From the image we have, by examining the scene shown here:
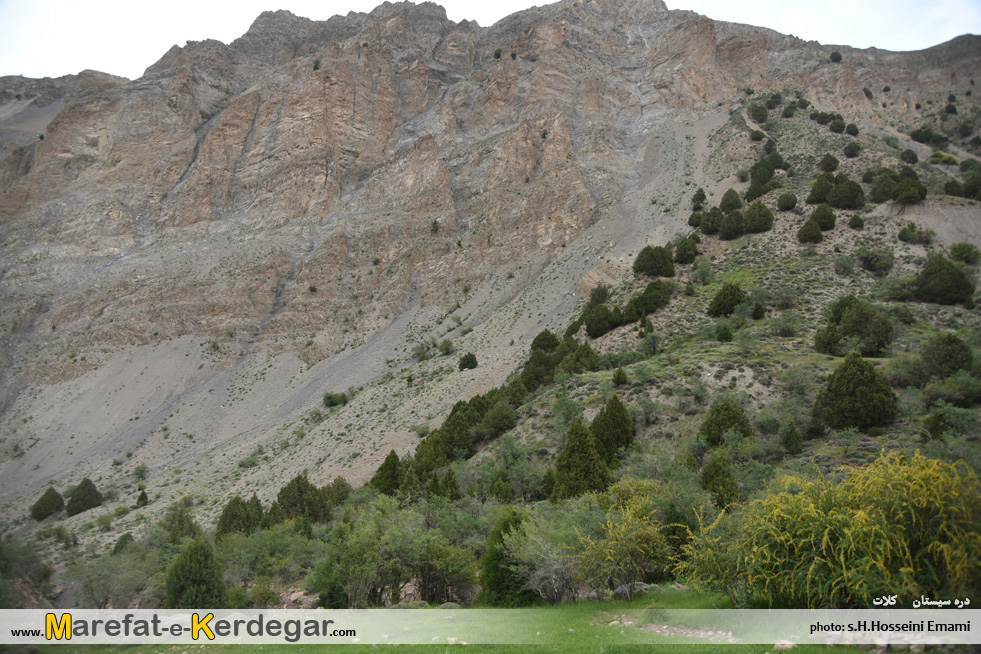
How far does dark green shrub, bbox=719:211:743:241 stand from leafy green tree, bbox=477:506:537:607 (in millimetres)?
36308

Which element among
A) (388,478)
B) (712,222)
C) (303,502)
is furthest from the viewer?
(712,222)

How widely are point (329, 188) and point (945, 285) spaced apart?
6288cm

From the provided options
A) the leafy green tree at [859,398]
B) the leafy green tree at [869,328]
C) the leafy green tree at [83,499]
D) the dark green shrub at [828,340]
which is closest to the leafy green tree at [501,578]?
the leafy green tree at [859,398]

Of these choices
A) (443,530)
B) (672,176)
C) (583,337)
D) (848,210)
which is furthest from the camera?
(672,176)

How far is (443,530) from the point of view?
19359 mm

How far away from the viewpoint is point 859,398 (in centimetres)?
2153

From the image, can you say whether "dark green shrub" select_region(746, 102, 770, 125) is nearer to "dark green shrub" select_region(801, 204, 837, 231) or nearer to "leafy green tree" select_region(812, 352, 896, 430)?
"dark green shrub" select_region(801, 204, 837, 231)

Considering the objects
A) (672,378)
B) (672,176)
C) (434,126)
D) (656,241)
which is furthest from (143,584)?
(434,126)

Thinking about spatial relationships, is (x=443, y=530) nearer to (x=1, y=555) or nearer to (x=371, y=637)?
(x=371, y=637)

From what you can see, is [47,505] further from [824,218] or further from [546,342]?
[824,218]

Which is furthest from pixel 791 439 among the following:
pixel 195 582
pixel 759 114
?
pixel 759 114

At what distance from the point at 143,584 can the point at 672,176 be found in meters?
57.5

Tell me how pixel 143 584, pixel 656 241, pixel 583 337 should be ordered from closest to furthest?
pixel 143 584 < pixel 583 337 < pixel 656 241

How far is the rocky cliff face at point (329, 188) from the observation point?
54.4 meters
